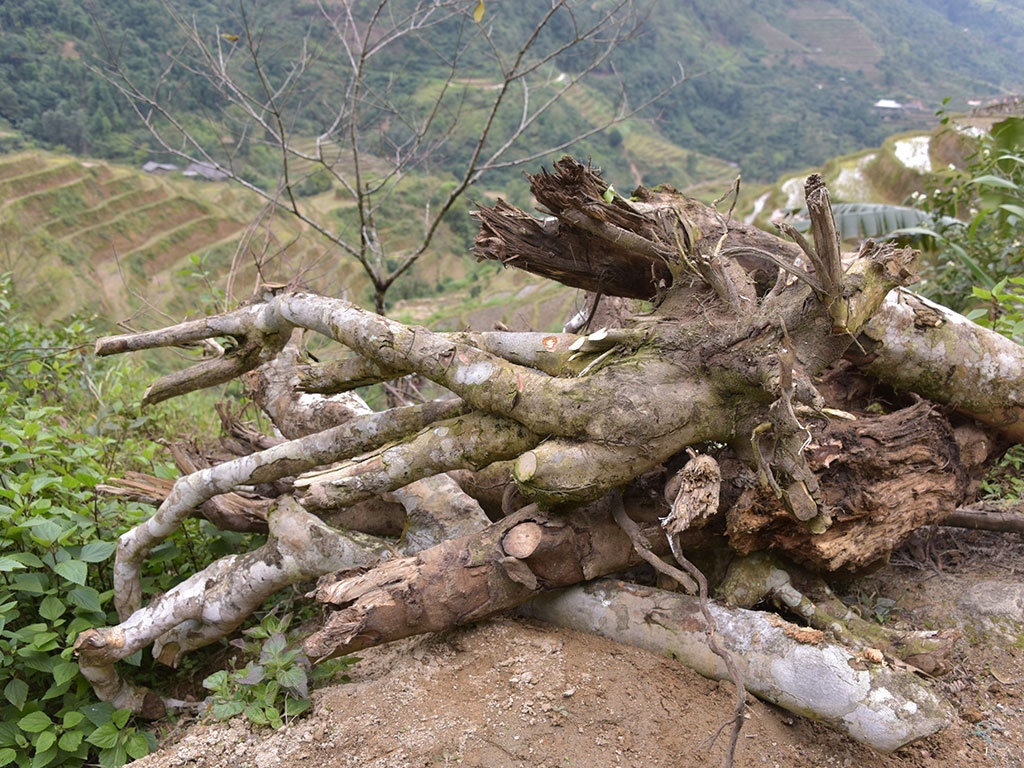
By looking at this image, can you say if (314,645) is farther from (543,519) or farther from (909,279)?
(909,279)

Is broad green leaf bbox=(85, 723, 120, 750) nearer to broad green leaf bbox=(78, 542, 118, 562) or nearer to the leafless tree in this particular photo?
broad green leaf bbox=(78, 542, 118, 562)

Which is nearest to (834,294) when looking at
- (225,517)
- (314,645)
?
(314,645)

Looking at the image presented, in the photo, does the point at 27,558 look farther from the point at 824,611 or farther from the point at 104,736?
the point at 824,611

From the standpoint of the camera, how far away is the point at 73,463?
3.88 m

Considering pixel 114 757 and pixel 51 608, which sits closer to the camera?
pixel 114 757

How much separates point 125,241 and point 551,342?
22.3 metres

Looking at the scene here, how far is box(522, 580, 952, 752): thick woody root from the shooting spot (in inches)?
82.7

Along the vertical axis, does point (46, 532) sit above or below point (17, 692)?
above

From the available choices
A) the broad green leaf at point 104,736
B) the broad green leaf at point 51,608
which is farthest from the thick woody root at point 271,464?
the broad green leaf at point 104,736

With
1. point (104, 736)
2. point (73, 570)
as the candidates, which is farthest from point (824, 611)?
point (73, 570)

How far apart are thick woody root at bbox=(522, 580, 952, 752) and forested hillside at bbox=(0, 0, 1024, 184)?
38.6 feet

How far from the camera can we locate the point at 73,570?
2.81 metres

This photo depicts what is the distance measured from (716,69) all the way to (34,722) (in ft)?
53.5

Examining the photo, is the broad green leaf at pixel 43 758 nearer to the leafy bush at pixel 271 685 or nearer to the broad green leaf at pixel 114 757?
the broad green leaf at pixel 114 757
